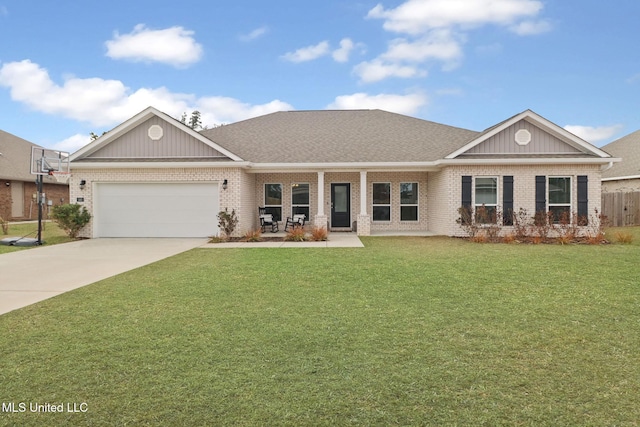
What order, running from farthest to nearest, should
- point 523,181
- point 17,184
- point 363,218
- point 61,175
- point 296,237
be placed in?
point 17,184 < point 363,218 < point 61,175 < point 523,181 < point 296,237

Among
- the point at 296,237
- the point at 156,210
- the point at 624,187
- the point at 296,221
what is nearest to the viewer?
the point at 296,237

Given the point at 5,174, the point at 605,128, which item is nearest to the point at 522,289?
the point at 5,174

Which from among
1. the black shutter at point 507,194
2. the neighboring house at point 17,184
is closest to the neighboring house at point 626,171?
the black shutter at point 507,194

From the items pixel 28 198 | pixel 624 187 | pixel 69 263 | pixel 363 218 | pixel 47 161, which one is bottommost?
pixel 69 263

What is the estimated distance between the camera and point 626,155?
84.6ft

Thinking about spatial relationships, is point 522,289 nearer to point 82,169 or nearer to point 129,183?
point 129,183

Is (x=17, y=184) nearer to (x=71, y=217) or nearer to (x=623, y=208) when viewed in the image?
(x=71, y=217)

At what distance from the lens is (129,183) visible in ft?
52.3

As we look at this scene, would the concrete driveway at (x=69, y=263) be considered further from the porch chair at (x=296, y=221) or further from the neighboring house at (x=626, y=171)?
the neighboring house at (x=626, y=171)

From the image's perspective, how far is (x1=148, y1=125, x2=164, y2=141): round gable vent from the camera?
15711 mm

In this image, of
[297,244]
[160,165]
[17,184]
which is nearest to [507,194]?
[297,244]

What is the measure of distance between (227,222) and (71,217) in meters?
5.79

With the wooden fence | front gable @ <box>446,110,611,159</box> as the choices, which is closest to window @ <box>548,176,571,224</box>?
front gable @ <box>446,110,611,159</box>

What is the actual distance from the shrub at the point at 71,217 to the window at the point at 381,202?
11748mm
